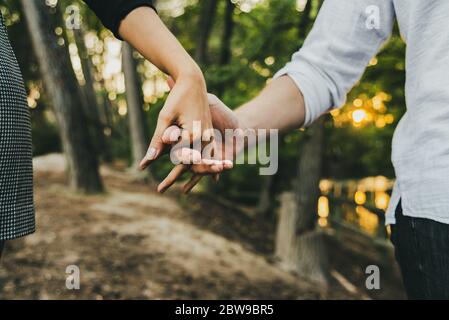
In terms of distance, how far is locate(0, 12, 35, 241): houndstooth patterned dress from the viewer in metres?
0.99

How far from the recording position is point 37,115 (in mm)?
15734

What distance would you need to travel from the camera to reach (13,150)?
1028 millimetres

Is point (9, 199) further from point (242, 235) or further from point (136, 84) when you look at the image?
point (136, 84)

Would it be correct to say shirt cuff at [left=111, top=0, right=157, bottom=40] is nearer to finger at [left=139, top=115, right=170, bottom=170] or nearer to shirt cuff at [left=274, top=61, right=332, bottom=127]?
finger at [left=139, top=115, right=170, bottom=170]

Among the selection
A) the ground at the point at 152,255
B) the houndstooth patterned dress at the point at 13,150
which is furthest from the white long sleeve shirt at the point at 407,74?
the ground at the point at 152,255

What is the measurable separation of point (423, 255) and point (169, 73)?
773 millimetres

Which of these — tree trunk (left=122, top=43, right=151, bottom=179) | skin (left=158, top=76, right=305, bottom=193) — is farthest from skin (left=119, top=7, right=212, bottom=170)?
tree trunk (left=122, top=43, right=151, bottom=179)

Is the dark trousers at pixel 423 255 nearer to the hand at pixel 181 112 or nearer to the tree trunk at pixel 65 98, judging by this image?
the hand at pixel 181 112

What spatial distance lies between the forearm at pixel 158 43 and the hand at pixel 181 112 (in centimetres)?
2

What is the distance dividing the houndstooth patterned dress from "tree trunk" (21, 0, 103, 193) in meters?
7.98

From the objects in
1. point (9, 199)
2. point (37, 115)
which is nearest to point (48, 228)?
point (9, 199)

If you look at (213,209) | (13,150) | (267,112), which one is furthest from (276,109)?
(213,209)

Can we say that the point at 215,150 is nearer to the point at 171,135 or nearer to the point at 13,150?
the point at 171,135
